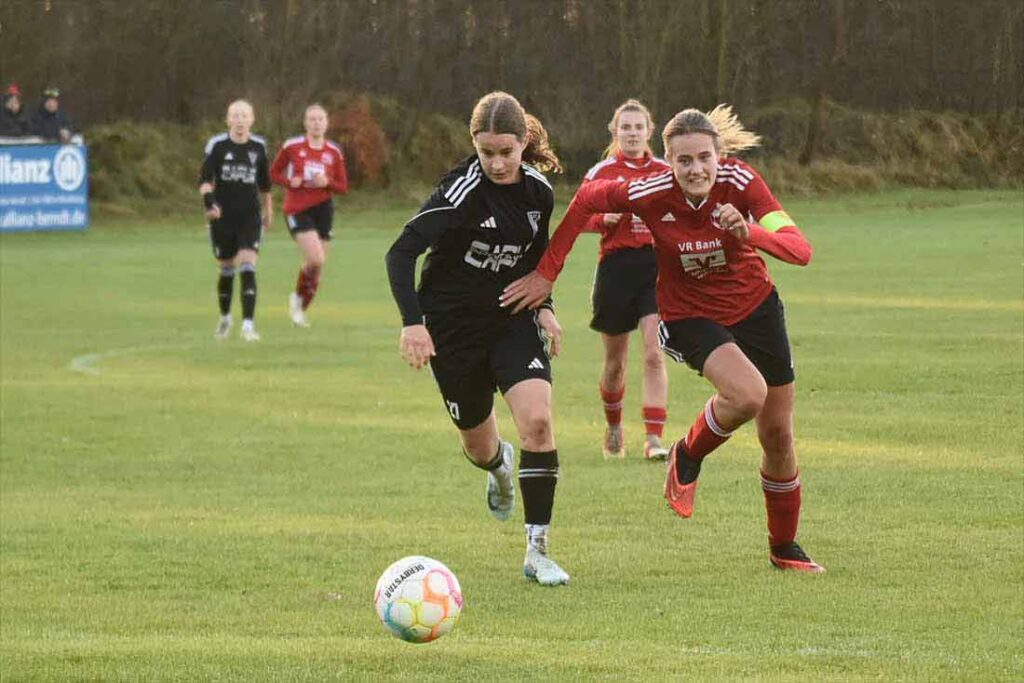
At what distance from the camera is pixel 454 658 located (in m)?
6.62

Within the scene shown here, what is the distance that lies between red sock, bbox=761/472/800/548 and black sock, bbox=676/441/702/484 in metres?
0.33

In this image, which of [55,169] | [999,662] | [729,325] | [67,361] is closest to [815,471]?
[729,325]

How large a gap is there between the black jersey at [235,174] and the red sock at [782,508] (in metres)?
12.1

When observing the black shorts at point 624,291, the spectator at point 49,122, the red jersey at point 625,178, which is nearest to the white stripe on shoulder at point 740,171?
the red jersey at point 625,178

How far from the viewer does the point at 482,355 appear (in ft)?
27.3

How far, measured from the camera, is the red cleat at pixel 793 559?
26.9 ft

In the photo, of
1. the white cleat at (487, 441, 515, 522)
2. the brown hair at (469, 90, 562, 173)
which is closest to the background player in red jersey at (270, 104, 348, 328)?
the white cleat at (487, 441, 515, 522)

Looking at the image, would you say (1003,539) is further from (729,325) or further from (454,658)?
(454,658)

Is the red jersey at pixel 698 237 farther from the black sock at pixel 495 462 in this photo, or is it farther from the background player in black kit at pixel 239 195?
the background player in black kit at pixel 239 195

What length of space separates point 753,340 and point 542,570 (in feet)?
4.59

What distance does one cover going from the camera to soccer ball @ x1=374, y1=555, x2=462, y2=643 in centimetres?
643

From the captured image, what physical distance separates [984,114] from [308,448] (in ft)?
45.7

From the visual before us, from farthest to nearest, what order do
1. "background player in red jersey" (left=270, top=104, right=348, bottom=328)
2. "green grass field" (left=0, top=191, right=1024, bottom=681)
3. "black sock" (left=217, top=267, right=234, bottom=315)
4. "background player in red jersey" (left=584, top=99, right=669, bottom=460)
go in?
1. "background player in red jersey" (left=270, top=104, right=348, bottom=328)
2. "black sock" (left=217, top=267, right=234, bottom=315)
3. "background player in red jersey" (left=584, top=99, right=669, bottom=460)
4. "green grass field" (left=0, top=191, right=1024, bottom=681)

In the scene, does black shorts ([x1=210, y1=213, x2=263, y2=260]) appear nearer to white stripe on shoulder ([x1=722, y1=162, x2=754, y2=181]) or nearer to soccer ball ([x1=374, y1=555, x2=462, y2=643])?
white stripe on shoulder ([x1=722, y1=162, x2=754, y2=181])
